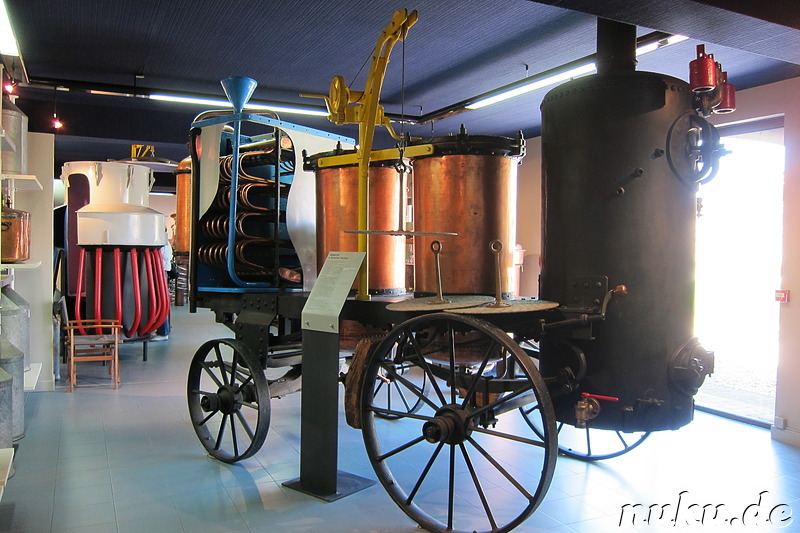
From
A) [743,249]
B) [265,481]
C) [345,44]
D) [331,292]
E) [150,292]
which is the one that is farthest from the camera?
[150,292]

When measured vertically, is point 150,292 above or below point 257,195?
below

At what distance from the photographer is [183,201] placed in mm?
6660

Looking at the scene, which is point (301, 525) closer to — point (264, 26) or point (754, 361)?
point (264, 26)

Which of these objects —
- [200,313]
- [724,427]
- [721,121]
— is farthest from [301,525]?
[200,313]

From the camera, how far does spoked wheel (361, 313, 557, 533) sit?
3.04m

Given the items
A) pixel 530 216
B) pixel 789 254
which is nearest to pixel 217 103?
pixel 530 216

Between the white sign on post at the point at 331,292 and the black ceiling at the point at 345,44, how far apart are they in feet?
4.40

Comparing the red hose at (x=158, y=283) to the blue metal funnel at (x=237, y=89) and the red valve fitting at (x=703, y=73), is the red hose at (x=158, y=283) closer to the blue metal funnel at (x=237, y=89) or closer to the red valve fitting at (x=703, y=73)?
the blue metal funnel at (x=237, y=89)

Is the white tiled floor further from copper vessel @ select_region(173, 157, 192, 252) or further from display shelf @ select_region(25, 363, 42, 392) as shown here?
copper vessel @ select_region(173, 157, 192, 252)

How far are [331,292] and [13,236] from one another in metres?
3.11

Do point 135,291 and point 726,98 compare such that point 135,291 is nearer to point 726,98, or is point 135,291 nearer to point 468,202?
point 468,202

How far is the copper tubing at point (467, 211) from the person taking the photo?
3943 millimetres

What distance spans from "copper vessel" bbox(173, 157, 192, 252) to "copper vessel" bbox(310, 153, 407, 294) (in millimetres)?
2398

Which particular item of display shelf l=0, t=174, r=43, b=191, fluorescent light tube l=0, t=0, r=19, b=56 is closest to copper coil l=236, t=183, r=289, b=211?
fluorescent light tube l=0, t=0, r=19, b=56
